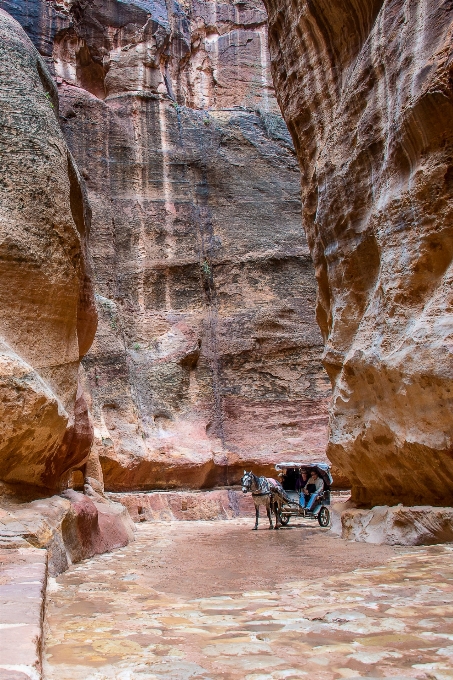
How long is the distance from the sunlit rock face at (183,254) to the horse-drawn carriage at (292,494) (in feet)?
16.1

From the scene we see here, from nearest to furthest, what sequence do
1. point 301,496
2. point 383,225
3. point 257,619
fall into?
point 257,619 → point 383,225 → point 301,496

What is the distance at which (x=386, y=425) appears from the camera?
8375 mm

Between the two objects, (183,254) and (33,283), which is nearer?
(33,283)

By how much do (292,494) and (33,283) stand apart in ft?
31.8

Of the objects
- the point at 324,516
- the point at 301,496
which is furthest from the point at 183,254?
the point at 324,516

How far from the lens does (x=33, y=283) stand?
24.7 ft

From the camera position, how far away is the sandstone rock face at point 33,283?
6.66 meters

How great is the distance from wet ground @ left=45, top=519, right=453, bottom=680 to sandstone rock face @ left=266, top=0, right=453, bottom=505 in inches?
78.8

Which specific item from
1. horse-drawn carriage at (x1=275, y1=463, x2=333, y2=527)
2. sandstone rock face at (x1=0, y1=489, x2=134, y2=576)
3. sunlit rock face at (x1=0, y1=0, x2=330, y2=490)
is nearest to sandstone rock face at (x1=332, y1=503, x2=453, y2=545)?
horse-drawn carriage at (x1=275, y1=463, x2=333, y2=527)

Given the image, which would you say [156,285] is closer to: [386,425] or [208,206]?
[208,206]

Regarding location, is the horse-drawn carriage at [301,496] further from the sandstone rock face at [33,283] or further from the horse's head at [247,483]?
the sandstone rock face at [33,283]

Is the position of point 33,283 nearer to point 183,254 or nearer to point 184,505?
point 184,505

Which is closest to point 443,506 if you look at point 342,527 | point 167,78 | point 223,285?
point 342,527

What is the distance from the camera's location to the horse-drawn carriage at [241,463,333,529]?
11.9 m
